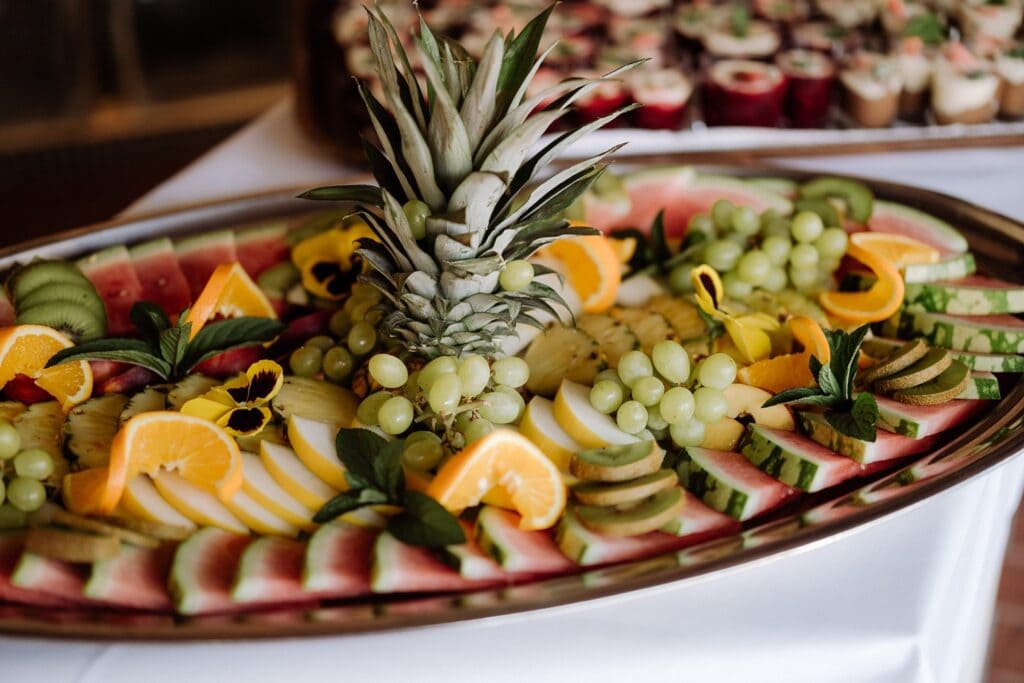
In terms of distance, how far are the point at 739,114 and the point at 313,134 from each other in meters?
1.17

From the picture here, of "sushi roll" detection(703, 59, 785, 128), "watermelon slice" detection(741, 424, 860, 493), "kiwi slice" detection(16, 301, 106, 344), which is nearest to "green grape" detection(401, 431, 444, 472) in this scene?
"watermelon slice" detection(741, 424, 860, 493)

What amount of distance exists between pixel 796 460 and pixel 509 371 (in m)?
0.42

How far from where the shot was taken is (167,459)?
3.80ft

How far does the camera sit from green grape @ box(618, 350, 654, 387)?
127 cm

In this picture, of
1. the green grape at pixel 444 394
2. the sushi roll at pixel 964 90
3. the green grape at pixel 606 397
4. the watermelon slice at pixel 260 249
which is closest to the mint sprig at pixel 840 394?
the green grape at pixel 606 397

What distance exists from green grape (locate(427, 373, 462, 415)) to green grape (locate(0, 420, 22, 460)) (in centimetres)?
57

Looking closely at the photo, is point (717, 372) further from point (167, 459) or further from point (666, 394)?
point (167, 459)

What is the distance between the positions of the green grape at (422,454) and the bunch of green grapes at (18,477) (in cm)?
48

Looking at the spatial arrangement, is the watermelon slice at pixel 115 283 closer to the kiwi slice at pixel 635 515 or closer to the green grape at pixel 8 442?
the green grape at pixel 8 442

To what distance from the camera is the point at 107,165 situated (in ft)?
13.3

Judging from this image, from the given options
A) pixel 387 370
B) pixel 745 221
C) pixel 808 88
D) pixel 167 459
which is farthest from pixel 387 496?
pixel 808 88

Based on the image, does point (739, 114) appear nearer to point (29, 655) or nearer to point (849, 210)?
point (849, 210)

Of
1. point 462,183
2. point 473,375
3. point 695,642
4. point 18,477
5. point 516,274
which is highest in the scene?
point 462,183

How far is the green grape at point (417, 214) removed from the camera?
1125 mm
